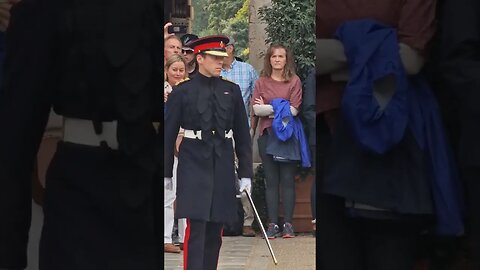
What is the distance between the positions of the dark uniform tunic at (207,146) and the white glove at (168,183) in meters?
0.01

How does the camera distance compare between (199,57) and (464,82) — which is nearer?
(464,82)

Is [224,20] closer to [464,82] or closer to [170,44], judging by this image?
[170,44]

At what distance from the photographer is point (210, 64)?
224 centimetres

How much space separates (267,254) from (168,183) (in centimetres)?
28

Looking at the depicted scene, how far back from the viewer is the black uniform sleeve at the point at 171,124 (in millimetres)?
2182

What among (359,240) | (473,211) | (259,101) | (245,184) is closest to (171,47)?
(259,101)

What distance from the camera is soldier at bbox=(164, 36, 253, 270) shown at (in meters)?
2.19

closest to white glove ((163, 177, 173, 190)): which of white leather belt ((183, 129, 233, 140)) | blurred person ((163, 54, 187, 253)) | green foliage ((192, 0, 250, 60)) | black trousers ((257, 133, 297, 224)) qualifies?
blurred person ((163, 54, 187, 253))

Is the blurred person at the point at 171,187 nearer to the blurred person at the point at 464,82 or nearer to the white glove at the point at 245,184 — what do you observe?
the white glove at the point at 245,184

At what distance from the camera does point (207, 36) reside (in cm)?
215
